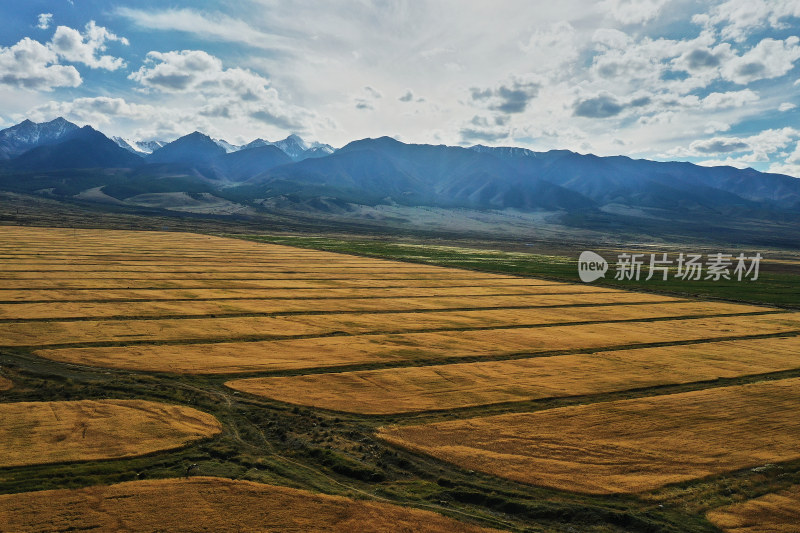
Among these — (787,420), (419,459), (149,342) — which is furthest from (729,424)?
(149,342)

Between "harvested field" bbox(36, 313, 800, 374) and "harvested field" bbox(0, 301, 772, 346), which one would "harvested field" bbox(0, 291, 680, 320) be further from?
"harvested field" bbox(36, 313, 800, 374)

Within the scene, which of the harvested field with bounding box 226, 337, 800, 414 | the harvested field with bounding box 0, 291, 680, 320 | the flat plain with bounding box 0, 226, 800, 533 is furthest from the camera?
the harvested field with bounding box 0, 291, 680, 320

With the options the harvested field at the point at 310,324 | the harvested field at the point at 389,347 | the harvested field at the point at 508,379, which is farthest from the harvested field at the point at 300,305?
the harvested field at the point at 508,379

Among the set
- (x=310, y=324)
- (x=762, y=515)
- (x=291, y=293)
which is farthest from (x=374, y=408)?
(x=291, y=293)

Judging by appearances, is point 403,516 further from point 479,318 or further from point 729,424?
point 479,318

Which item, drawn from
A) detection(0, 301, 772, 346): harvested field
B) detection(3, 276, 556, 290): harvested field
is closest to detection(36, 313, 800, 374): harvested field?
detection(0, 301, 772, 346): harvested field

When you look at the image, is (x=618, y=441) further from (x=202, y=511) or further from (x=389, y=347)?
(x=389, y=347)
